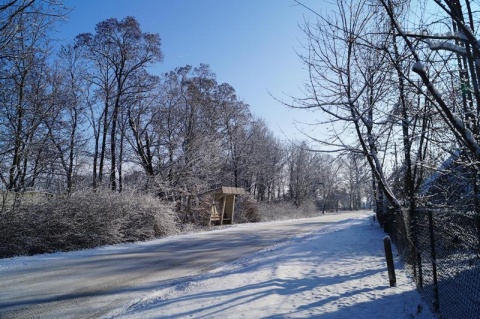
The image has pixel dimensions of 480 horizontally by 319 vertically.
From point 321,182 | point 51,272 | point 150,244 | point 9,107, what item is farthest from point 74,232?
point 321,182

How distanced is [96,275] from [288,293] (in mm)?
5196

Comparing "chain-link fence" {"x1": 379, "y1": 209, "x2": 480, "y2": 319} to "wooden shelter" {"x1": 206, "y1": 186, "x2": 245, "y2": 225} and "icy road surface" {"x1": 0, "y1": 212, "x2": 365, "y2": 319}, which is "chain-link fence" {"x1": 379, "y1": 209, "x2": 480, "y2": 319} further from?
"wooden shelter" {"x1": 206, "y1": 186, "x2": 245, "y2": 225}

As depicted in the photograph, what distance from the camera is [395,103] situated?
6.68 meters

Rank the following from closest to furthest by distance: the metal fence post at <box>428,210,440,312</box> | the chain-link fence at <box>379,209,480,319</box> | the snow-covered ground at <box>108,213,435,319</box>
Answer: the chain-link fence at <box>379,209,480,319</box> → the metal fence post at <box>428,210,440,312</box> → the snow-covered ground at <box>108,213,435,319</box>

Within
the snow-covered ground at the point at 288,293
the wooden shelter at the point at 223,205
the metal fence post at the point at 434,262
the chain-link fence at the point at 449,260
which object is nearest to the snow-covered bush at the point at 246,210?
the wooden shelter at the point at 223,205

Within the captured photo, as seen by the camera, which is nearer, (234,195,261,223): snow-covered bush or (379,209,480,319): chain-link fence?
(379,209,480,319): chain-link fence

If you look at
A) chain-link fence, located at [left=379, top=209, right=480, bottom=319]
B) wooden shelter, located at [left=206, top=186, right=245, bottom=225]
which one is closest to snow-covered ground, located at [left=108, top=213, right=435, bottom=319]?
chain-link fence, located at [left=379, top=209, right=480, bottom=319]

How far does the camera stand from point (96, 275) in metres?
8.55

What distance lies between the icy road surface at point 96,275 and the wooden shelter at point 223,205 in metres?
11.9

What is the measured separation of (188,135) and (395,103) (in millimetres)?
22955

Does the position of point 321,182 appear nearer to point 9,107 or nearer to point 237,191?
point 237,191

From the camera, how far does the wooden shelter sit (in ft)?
85.6

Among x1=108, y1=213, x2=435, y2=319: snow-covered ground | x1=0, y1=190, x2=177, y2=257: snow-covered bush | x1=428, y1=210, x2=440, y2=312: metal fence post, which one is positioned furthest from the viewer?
x1=0, y1=190, x2=177, y2=257: snow-covered bush

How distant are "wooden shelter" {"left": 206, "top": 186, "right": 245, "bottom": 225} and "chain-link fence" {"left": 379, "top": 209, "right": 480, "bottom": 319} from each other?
20.0 m
